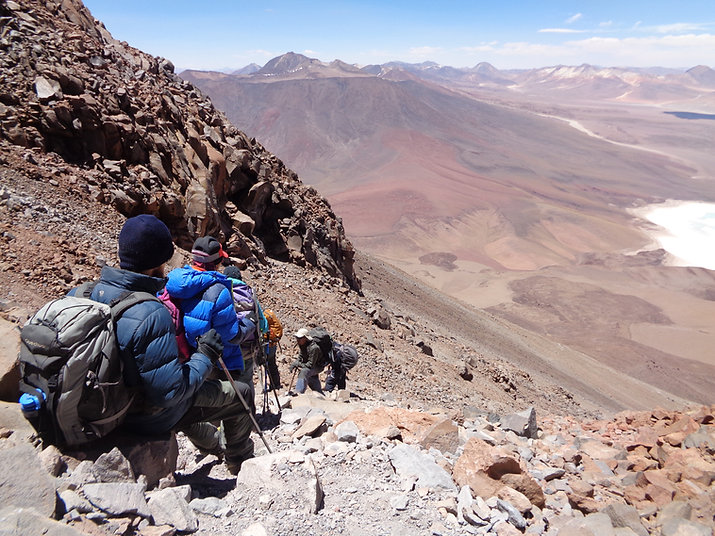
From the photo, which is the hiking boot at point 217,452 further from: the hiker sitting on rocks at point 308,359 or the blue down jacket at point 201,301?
the hiker sitting on rocks at point 308,359

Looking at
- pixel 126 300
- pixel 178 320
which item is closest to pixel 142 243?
pixel 126 300

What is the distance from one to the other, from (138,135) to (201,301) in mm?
7483

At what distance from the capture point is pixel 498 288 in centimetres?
4234

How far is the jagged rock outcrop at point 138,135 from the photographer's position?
27.5 ft

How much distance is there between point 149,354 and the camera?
7.73 feet

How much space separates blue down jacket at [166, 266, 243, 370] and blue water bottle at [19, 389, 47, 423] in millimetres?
822

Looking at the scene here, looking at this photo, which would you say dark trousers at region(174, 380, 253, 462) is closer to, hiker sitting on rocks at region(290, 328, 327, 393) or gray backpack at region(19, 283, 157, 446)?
gray backpack at region(19, 283, 157, 446)

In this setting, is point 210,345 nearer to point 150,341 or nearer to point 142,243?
point 150,341

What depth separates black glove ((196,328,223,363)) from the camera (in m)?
2.75

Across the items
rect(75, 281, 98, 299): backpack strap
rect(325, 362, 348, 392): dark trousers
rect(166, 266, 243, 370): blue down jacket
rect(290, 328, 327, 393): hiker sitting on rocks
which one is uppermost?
rect(75, 281, 98, 299): backpack strap

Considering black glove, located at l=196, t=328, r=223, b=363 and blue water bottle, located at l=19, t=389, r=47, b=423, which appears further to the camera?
black glove, located at l=196, t=328, r=223, b=363

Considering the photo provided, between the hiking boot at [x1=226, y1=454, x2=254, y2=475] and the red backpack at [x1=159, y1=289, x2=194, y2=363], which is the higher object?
the red backpack at [x1=159, y1=289, x2=194, y2=363]

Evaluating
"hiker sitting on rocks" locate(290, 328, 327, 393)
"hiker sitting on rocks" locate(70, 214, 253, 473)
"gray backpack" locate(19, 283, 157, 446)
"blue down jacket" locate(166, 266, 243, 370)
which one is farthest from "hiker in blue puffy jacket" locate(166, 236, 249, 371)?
"hiker sitting on rocks" locate(290, 328, 327, 393)

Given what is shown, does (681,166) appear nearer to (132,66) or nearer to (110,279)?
(132,66)
